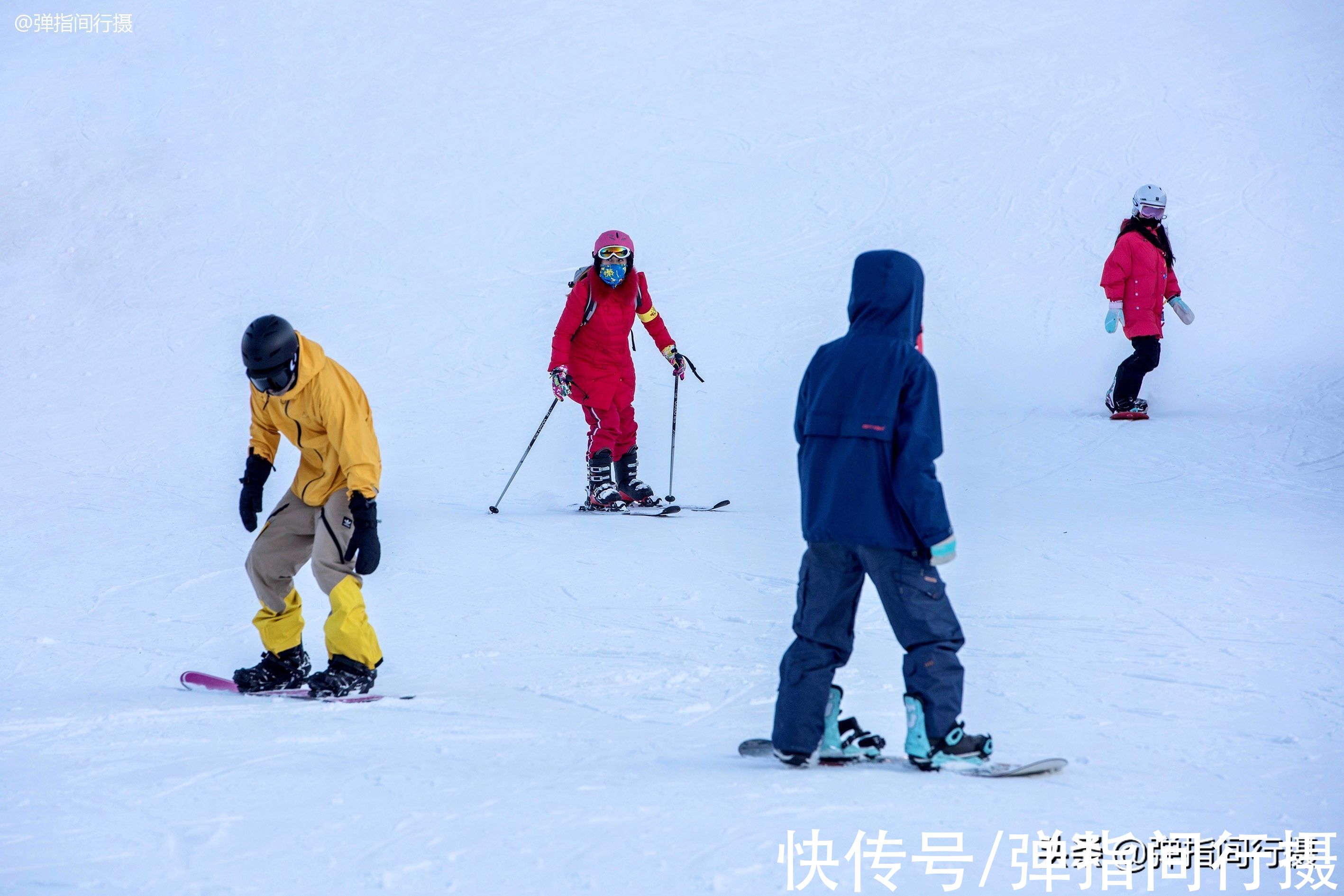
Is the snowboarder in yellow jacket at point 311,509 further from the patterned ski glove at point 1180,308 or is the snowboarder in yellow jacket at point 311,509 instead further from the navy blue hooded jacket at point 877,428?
the patterned ski glove at point 1180,308

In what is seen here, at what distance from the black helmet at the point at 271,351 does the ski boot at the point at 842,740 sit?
2.13 metres

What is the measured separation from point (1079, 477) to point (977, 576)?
9.39 feet

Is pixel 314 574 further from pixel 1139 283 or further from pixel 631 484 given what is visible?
pixel 1139 283

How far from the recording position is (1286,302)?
14234mm

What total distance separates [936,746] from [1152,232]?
788 cm

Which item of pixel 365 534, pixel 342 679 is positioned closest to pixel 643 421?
pixel 342 679

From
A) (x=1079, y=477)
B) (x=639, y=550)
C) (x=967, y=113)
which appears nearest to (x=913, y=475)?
(x=639, y=550)

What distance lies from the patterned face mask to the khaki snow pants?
3829 mm

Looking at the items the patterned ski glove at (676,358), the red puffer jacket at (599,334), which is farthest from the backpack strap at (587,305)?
the patterned ski glove at (676,358)

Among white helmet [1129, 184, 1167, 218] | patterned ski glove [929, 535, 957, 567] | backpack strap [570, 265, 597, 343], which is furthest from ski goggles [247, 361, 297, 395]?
white helmet [1129, 184, 1167, 218]

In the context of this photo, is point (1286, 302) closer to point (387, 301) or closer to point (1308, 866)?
point (387, 301)

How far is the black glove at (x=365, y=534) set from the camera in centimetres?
434

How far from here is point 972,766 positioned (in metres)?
3.56

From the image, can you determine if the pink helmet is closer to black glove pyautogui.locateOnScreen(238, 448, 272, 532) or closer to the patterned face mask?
the patterned face mask
